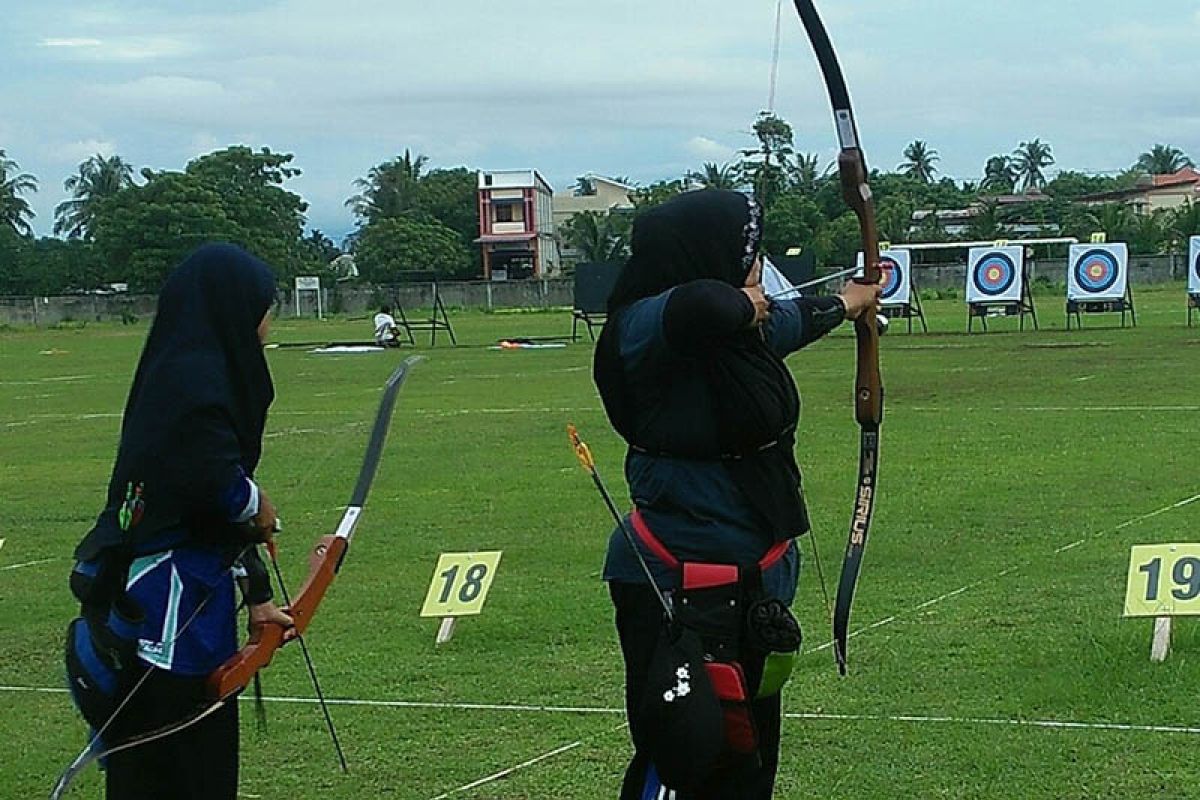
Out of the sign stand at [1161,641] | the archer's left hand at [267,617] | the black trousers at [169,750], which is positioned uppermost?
the archer's left hand at [267,617]

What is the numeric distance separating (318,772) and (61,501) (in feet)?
23.5

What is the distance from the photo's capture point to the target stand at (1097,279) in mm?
32500

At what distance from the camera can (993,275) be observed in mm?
33625

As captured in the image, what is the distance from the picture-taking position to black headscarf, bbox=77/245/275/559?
340 centimetres

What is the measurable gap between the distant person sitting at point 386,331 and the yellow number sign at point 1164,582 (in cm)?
2746

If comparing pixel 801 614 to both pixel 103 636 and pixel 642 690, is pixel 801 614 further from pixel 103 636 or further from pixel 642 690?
pixel 103 636

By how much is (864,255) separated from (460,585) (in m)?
3.18

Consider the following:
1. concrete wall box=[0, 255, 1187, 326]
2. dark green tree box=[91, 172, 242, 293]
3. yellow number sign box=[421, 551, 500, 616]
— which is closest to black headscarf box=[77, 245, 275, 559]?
yellow number sign box=[421, 551, 500, 616]

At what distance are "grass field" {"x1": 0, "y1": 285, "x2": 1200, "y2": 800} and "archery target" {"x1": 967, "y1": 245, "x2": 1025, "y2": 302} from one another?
16.2 m

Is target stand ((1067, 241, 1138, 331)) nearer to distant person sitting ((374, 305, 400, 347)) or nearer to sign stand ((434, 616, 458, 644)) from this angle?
distant person sitting ((374, 305, 400, 347))

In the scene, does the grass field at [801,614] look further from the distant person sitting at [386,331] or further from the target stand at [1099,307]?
the distant person sitting at [386,331]

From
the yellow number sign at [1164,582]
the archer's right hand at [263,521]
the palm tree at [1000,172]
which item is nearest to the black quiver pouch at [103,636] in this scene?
the archer's right hand at [263,521]

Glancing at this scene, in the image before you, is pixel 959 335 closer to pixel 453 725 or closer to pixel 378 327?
pixel 378 327

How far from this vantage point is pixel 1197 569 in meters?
5.98
